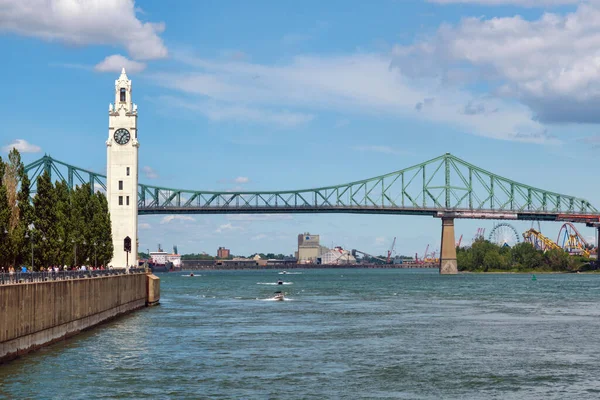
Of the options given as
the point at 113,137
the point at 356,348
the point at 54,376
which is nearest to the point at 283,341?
the point at 356,348

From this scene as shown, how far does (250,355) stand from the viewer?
50062 mm

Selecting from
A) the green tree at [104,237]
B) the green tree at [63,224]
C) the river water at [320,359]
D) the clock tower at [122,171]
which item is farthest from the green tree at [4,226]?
the clock tower at [122,171]

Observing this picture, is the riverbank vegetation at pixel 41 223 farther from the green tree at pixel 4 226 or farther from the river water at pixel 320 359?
the river water at pixel 320 359

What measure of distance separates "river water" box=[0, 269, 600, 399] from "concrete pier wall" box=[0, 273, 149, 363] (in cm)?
90

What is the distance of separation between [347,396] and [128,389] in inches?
363

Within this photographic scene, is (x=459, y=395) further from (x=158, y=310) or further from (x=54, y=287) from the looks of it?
(x=158, y=310)

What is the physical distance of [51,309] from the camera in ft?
164

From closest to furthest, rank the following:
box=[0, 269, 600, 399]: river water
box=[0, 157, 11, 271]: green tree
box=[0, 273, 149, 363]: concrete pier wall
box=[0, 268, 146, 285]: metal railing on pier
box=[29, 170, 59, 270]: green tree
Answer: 1. box=[0, 269, 600, 399]: river water
2. box=[0, 273, 149, 363]: concrete pier wall
3. box=[0, 268, 146, 285]: metal railing on pier
4. box=[0, 157, 11, 271]: green tree
5. box=[29, 170, 59, 270]: green tree

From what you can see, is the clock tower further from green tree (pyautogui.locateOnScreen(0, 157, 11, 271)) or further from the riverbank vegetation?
green tree (pyautogui.locateOnScreen(0, 157, 11, 271))

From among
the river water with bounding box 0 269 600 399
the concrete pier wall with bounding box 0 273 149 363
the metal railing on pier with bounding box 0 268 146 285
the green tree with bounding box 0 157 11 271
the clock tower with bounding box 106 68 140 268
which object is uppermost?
the clock tower with bounding box 106 68 140 268

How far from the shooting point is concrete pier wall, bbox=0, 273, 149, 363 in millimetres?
41344

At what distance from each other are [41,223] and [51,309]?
1759 centimetres

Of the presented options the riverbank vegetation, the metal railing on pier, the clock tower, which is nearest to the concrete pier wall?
the metal railing on pier

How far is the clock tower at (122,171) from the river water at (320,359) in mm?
32789
